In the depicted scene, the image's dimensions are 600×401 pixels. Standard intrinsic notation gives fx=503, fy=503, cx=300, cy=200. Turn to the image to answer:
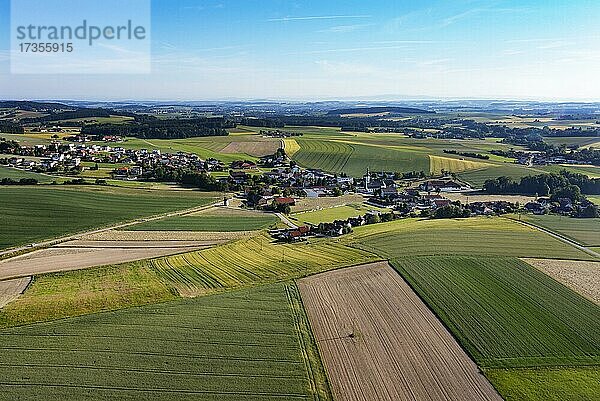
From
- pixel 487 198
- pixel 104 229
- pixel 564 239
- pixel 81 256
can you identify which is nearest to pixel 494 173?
pixel 487 198

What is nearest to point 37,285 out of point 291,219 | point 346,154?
point 291,219

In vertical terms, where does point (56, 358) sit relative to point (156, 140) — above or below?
below

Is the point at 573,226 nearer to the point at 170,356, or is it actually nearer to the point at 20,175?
the point at 170,356

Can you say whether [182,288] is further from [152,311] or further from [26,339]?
[26,339]

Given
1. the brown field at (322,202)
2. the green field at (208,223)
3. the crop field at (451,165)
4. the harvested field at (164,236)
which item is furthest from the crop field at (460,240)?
the crop field at (451,165)

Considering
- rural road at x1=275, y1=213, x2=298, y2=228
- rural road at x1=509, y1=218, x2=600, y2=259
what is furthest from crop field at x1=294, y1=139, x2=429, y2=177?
rural road at x1=509, y1=218, x2=600, y2=259

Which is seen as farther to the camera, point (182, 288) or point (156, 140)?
point (156, 140)

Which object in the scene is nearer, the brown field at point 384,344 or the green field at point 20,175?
the brown field at point 384,344

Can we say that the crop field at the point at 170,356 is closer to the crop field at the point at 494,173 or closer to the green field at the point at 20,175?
the green field at the point at 20,175
